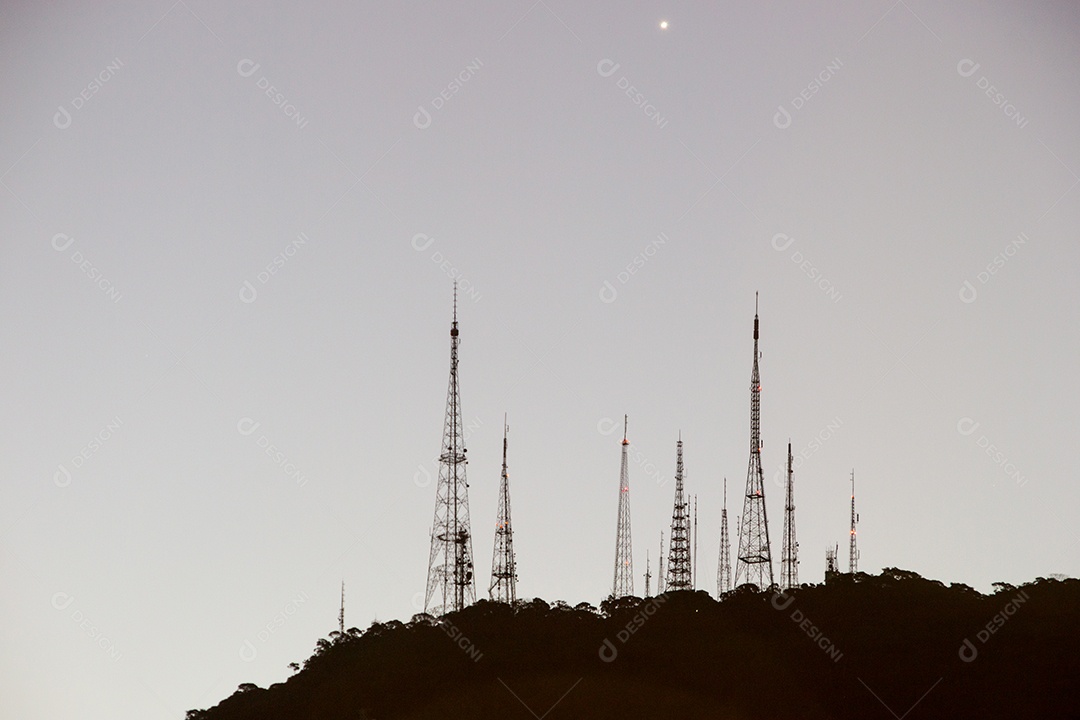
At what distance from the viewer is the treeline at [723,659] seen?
247 ft

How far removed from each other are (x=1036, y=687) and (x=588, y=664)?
23006mm

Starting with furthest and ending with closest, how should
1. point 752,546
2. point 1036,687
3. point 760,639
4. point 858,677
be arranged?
point 752,546 < point 760,639 < point 858,677 < point 1036,687

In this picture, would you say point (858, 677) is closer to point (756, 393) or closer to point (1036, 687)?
point (1036, 687)

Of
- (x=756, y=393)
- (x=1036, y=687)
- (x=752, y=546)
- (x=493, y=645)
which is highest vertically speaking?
(x=756, y=393)

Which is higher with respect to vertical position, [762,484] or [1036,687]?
[762,484]

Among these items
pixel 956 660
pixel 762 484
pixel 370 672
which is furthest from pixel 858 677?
pixel 370 672

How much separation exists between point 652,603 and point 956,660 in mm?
18443

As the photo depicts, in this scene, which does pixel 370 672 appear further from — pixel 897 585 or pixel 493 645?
pixel 897 585

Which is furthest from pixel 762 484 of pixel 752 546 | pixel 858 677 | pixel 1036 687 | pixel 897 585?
pixel 1036 687

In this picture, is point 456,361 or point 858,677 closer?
point 858,677

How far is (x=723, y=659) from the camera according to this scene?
81.6 metres

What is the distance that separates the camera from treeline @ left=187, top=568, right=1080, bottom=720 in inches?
2963

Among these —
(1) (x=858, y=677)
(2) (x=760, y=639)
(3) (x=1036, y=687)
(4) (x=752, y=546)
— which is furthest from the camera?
(4) (x=752, y=546)

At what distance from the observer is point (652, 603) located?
88.8 metres
